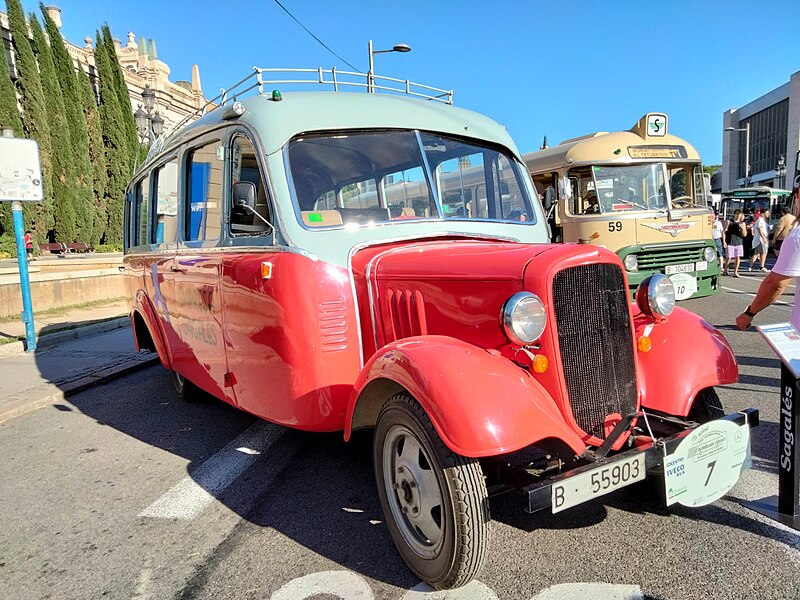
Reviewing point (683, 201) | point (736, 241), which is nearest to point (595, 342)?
point (683, 201)

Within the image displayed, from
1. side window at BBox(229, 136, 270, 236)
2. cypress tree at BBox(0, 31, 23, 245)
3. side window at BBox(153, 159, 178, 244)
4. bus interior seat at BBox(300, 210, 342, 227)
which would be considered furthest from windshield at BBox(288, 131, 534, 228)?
cypress tree at BBox(0, 31, 23, 245)

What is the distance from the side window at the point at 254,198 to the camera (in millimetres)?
3447

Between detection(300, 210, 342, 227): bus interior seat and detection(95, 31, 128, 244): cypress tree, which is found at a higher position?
detection(95, 31, 128, 244): cypress tree

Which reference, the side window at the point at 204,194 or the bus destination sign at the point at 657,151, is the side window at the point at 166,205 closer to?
the side window at the point at 204,194

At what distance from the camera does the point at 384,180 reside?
12.2 ft

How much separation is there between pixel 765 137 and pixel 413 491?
62110 mm

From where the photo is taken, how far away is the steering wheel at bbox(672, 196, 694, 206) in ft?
32.4

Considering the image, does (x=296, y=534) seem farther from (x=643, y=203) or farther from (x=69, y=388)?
(x=643, y=203)

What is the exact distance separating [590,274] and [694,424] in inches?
34.3

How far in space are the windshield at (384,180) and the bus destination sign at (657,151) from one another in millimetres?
6703

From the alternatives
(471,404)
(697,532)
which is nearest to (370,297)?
(471,404)

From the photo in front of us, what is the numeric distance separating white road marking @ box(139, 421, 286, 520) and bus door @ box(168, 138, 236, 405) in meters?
0.45

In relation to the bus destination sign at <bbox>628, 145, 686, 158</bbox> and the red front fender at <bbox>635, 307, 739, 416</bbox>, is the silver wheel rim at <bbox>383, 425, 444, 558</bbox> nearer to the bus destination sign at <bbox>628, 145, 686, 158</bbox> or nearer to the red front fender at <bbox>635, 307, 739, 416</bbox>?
the red front fender at <bbox>635, 307, 739, 416</bbox>

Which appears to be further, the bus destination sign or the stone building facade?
the stone building facade
